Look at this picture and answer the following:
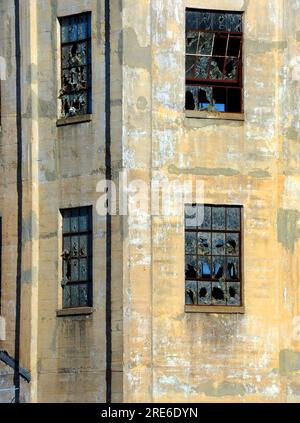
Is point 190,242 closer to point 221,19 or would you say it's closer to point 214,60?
point 214,60

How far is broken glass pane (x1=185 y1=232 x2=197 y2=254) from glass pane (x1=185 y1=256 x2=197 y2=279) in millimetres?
165

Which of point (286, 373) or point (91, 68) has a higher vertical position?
point (91, 68)

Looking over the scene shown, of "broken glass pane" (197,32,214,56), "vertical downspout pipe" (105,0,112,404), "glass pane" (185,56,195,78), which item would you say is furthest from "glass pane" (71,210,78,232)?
"broken glass pane" (197,32,214,56)

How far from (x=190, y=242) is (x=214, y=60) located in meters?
4.44

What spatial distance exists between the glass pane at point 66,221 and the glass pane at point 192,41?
4.75m

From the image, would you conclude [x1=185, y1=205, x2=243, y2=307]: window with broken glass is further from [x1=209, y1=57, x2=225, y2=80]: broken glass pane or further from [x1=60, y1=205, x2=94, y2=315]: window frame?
[x1=209, y1=57, x2=225, y2=80]: broken glass pane

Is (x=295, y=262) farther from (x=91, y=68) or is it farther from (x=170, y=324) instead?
(x=91, y=68)

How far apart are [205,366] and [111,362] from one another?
2170mm

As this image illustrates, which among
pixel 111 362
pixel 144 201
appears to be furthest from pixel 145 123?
pixel 111 362

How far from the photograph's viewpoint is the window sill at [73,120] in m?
50.4

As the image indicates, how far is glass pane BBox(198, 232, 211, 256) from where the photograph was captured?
50.1 meters

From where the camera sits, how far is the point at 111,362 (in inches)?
1933

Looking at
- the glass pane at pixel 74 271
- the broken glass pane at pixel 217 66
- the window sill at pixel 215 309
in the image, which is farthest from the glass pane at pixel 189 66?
the window sill at pixel 215 309

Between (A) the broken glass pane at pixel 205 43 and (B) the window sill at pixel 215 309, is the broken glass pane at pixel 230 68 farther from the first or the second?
(B) the window sill at pixel 215 309
